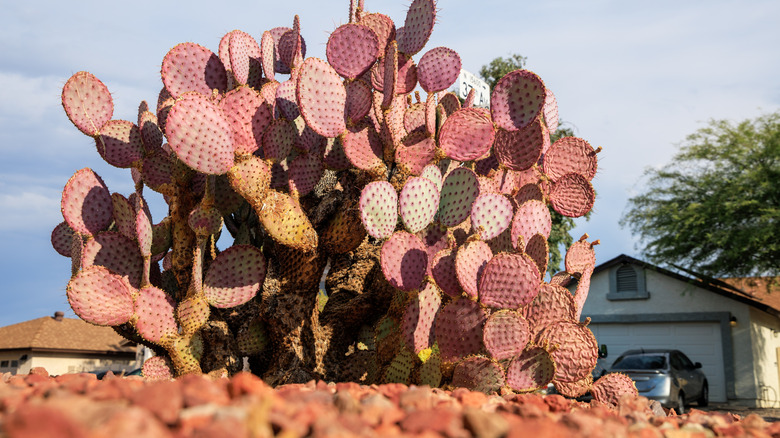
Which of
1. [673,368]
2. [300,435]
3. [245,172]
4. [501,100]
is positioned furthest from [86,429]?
[673,368]

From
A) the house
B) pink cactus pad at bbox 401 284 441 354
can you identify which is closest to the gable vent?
the house

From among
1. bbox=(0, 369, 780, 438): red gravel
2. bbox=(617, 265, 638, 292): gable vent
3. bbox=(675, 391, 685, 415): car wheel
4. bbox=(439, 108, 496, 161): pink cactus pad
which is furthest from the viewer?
bbox=(617, 265, 638, 292): gable vent

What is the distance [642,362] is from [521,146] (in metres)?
11.9

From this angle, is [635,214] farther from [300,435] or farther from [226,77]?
[300,435]

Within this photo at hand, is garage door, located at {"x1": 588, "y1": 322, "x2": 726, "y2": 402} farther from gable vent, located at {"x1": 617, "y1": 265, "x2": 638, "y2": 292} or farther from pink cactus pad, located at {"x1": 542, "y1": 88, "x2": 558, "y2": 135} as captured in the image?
pink cactus pad, located at {"x1": 542, "y1": 88, "x2": 558, "y2": 135}

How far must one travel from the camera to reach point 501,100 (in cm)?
480

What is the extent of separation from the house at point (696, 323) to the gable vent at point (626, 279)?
0.10 feet

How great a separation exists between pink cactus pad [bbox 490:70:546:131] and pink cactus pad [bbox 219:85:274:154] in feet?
5.46

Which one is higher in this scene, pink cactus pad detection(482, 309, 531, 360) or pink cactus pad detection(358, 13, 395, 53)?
pink cactus pad detection(358, 13, 395, 53)

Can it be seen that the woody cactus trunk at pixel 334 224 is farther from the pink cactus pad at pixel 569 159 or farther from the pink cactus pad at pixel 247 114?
the pink cactus pad at pixel 569 159

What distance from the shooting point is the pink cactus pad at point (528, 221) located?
178 inches

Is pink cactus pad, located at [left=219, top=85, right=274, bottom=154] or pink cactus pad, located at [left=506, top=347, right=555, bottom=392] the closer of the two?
pink cactus pad, located at [left=506, top=347, right=555, bottom=392]

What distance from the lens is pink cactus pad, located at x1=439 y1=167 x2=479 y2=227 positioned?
15.0ft

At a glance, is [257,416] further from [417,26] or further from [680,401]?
[680,401]
